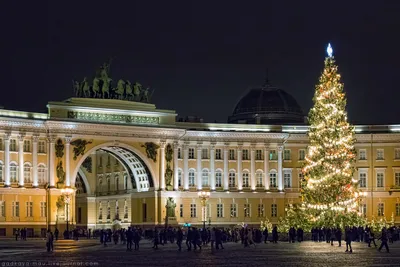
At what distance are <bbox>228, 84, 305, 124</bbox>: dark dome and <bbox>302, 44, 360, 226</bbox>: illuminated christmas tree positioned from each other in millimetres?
41840

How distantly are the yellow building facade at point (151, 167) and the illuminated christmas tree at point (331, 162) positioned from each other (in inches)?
1005

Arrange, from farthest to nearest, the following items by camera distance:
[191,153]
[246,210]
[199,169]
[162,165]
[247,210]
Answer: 1. [247,210]
2. [246,210]
3. [191,153]
4. [199,169]
5. [162,165]

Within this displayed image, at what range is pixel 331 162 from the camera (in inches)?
2825

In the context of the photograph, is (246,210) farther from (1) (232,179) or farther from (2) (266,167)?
(2) (266,167)

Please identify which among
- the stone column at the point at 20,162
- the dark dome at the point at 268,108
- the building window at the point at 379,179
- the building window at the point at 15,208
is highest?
the dark dome at the point at 268,108

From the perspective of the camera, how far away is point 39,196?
89.2m

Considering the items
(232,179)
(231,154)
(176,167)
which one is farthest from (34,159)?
(232,179)

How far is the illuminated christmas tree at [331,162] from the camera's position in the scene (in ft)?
235

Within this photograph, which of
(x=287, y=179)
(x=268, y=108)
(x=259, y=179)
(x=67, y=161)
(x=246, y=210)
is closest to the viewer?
(x=67, y=161)

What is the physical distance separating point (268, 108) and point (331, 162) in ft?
150

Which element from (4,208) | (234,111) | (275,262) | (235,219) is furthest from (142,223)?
(275,262)

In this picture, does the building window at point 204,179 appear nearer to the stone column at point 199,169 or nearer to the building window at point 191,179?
the stone column at point 199,169

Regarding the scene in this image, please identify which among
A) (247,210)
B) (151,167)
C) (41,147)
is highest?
(41,147)

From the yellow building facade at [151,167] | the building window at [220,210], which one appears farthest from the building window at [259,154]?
the building window at [220,210]
